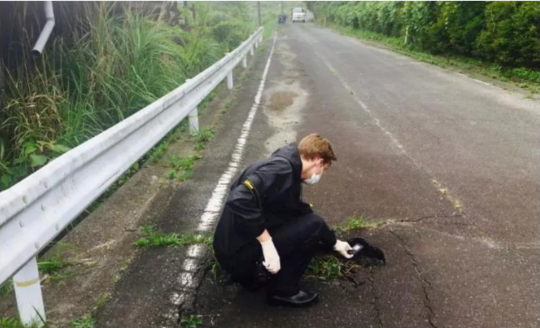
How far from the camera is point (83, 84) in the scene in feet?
18.5

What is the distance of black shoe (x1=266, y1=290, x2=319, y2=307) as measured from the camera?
269 centimetres

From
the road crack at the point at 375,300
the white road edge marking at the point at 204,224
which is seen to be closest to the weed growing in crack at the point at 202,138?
the white road edge marking at the point at 204,224

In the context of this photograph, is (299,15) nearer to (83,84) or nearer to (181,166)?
(83,84)

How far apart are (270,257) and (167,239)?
1122 millimetres

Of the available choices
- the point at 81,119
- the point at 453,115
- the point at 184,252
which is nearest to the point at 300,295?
the point at 184,252

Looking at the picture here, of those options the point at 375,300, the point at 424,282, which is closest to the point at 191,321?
the point at 375,300

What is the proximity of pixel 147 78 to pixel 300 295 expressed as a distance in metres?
4.64

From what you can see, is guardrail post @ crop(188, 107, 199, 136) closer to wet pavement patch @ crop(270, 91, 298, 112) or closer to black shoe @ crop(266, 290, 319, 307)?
wet pavement patch @ crop(270, 91, 298, 112)

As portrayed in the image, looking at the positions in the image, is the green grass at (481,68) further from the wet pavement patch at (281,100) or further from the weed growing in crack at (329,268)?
the weed growing in crack at (329,268)

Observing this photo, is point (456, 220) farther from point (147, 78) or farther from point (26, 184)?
point (147, 78)

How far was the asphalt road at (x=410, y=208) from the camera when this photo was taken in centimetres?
264

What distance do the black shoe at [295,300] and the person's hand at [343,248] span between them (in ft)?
1.41

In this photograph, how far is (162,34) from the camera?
24.0 ft

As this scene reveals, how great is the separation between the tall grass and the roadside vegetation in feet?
24.9
